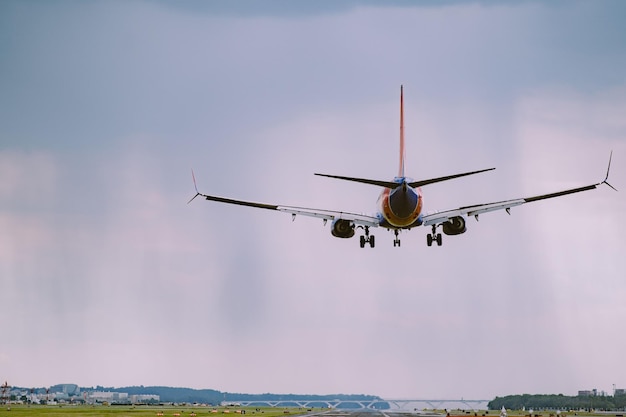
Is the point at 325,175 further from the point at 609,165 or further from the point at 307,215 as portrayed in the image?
the point at 609,165

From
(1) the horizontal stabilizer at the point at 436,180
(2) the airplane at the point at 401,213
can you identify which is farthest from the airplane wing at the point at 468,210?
(1) the horizontal stabilizer at the point at 436,180

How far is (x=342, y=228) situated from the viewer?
224ft

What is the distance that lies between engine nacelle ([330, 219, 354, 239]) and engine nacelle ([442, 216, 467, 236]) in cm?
843

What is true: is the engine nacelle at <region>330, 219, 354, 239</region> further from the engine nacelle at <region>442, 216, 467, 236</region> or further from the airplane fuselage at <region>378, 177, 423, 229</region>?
the engine nacelle at <region>442, 216, 467, 236</region>

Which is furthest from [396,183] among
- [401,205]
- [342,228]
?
[342,228]

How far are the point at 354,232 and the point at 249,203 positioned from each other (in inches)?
406

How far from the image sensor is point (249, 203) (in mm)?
65312

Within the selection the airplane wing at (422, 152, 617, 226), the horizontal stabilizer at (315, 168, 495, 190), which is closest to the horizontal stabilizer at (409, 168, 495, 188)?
the horizontal stabilizer at (315, 168, 495, 190)

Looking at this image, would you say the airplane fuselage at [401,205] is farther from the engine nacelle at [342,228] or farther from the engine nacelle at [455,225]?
the engine nacelle at [342,228]

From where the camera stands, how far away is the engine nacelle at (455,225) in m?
67.6

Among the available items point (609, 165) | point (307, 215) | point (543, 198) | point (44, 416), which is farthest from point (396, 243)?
point (44, 416)

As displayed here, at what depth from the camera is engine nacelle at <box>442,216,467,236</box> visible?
67.6 metres

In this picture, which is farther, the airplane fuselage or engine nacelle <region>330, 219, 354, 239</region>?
engine nacelle <region>330, 219, 354, 239</region>

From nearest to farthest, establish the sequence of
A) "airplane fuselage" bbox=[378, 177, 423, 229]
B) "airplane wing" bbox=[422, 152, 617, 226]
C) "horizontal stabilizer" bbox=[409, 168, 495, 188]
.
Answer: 1. "horizontal stabilizer" bbox=[409, 168, 495, 188]
2. "airplane fuselage" bbox=[378, 177, 423, 229]
3. "airplane wing" bbox=[422, 152, 617, 226]
